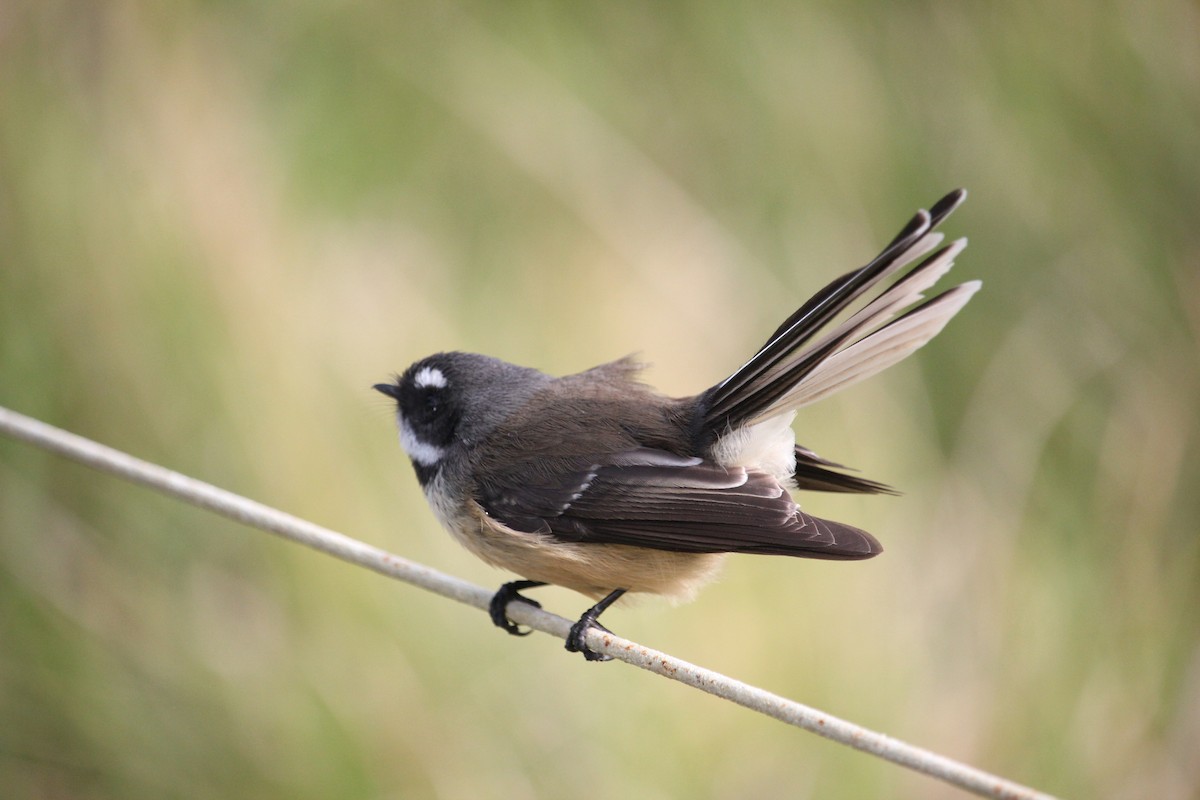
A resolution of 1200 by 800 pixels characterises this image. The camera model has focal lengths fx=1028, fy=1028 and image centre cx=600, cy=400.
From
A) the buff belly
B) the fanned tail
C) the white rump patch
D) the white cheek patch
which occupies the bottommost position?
the white cheek patch

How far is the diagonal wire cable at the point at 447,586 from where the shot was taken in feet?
5.28

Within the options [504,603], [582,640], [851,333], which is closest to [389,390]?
[504,603]

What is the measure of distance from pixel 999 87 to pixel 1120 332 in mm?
1104

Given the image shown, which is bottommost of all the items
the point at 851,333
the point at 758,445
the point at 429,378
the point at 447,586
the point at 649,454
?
the point at 447,586

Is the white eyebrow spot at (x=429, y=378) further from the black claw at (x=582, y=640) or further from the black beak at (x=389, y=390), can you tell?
the black claw at (x=582, y=640)

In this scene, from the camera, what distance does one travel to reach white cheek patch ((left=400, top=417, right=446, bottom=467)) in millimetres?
2828

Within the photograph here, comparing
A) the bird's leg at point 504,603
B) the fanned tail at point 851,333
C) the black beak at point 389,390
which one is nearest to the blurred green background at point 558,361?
the black beak at point 389,390

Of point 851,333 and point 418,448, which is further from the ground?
point 851,333

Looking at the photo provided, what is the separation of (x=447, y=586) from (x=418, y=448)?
742 mm

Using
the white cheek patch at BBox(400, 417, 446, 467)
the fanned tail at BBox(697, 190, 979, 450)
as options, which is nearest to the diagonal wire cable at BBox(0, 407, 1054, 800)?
the white cheek patch at BBox(400, 417, 446, 467)

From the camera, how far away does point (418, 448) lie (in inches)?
114

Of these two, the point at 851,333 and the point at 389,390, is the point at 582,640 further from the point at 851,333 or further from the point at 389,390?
the point at 389,390

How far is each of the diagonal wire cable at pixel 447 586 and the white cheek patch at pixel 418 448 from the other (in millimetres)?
515

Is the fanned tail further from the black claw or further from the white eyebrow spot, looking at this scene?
the white eyebrow spot
